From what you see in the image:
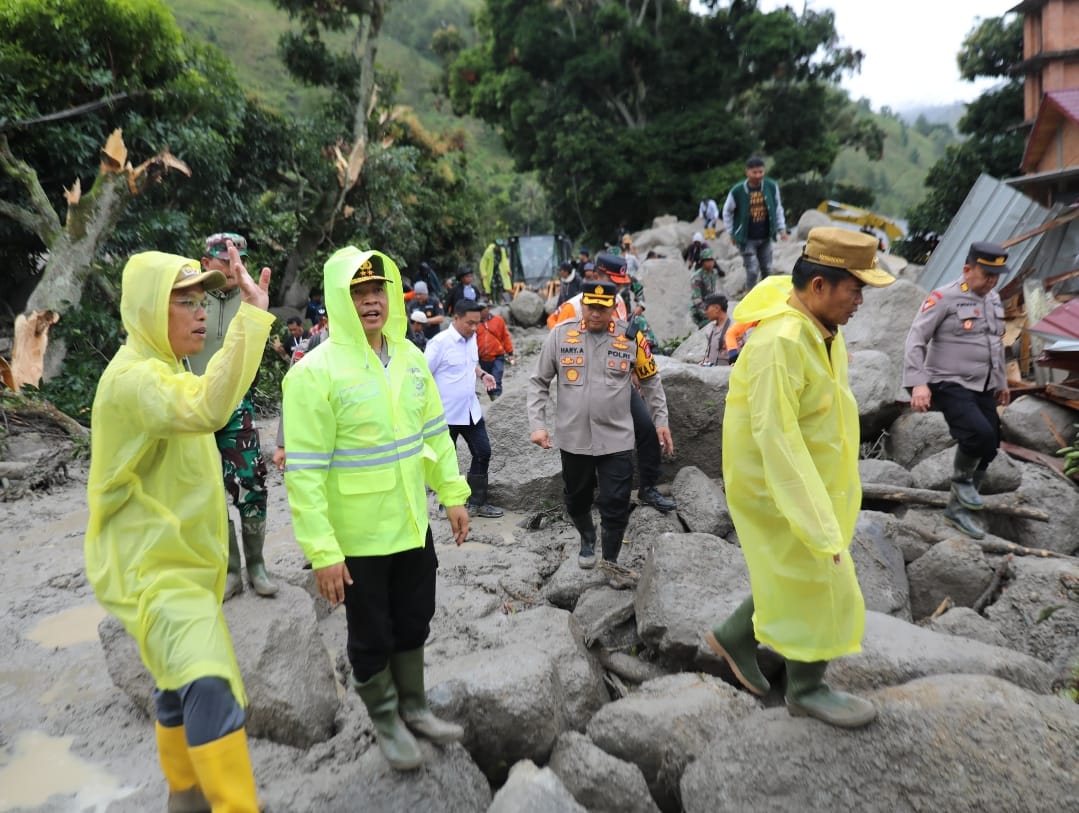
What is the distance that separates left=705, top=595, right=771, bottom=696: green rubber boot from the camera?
10.1 ft

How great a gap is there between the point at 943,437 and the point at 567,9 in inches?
1089

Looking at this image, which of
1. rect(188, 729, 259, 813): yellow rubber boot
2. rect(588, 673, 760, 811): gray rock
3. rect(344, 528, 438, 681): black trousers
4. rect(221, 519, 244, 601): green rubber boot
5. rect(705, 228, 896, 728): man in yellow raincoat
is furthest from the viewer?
rect(221, 519, 244, 601): green rubber boot

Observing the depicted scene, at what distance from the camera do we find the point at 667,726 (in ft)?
9.99

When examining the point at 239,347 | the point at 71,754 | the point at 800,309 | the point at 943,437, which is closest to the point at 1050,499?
the point at 943,437

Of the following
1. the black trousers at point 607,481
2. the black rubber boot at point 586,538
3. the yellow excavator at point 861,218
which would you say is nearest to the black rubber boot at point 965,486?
the black trousers at point 607,481

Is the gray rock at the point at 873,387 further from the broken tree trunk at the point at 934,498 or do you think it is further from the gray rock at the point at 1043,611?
the gray rock at the point at 1043,611

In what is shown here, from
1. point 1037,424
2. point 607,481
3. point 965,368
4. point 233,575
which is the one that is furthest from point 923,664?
Answer: point 1037,424

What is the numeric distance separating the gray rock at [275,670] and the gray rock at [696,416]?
3.25 meters

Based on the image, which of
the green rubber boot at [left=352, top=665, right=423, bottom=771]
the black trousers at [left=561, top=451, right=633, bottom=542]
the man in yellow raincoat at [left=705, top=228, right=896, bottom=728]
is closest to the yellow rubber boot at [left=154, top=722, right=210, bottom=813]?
the green rubber boot at [left=352, top=665, right=423, bottom=771]

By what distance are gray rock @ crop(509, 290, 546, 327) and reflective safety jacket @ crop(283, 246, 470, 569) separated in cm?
1674

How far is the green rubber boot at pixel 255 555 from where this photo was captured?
3910 mm

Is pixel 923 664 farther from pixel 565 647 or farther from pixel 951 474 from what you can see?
pixel 951 474

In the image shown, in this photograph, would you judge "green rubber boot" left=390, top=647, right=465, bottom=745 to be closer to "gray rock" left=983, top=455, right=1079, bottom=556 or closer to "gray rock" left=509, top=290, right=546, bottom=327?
"gray rock" left=983, top=455, right=1079, bottom=556

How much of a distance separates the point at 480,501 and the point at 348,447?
3.79 m
